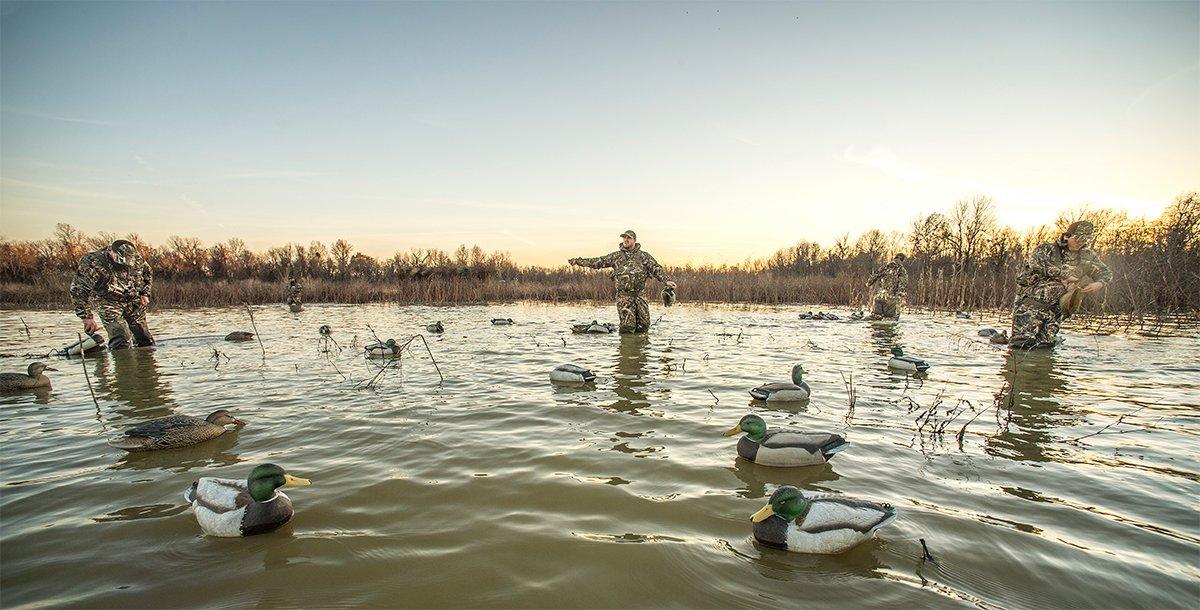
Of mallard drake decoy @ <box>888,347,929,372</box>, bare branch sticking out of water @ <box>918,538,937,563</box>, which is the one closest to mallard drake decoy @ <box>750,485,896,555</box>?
bare branch sticking out of water @ <box>918,538,937,563</box>

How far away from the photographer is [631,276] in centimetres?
1361

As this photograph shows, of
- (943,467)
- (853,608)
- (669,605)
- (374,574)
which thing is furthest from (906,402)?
(374,574)

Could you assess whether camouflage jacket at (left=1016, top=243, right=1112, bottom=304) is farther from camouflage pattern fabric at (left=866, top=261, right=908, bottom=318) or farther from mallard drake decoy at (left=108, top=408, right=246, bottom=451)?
mallard drake decoy at (left=108, top=408, right=246, bottom=451)

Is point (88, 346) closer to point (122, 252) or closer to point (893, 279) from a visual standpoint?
point (122, 252)

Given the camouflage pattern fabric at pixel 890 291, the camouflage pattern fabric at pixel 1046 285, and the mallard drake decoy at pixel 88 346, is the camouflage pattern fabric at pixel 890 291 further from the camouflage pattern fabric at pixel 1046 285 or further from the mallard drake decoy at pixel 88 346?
the mallard drake decoy at pixel 88 346

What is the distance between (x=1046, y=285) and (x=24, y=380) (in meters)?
18.8

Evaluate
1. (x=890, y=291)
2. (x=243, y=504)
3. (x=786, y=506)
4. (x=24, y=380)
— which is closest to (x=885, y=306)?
(x=890, y=291)

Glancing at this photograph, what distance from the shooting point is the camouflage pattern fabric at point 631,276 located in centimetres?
1360

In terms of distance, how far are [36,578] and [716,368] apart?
8.65 m

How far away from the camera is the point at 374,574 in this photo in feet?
10.1

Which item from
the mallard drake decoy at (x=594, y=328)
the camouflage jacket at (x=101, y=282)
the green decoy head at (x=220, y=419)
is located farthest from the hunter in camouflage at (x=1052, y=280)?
the camouflage jacket at (x=101, y=282)

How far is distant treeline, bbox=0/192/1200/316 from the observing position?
64.7ft

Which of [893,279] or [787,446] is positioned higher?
[893,279]

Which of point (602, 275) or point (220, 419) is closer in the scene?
point (220, 419)
